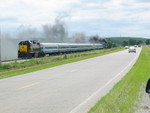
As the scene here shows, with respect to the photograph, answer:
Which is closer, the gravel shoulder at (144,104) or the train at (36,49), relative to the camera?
the gravel shoulder at (144,104)

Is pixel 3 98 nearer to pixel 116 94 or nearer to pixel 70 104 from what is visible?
pixel 70 104

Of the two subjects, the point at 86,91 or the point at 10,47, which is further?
the point at 10,47

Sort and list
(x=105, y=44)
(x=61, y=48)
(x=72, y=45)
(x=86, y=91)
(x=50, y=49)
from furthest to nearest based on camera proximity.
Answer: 1. (x=105, y=44)
2. (x=72, y=45)
3. (x=61, y=48)
4. (x=50, y=49)
5. (x=86, y=91)

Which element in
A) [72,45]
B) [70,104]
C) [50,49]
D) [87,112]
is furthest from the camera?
[72,45]

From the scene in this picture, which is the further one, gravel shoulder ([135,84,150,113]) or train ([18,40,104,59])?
train ([18,40,104,59])

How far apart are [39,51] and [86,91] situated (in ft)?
137

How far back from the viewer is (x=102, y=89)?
12219 millimetres

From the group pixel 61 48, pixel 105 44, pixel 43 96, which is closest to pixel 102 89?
pixel 43 96

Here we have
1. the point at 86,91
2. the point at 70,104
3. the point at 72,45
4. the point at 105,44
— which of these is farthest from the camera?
the point at 105,44

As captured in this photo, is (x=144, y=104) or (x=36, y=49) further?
(x=36, y=49)

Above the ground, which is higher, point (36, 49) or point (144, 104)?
point (144, 104)

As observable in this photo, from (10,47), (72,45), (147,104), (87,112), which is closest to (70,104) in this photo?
(87,112)

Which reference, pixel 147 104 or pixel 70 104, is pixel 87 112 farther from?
pixel 147 104

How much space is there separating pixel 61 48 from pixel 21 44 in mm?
15390
